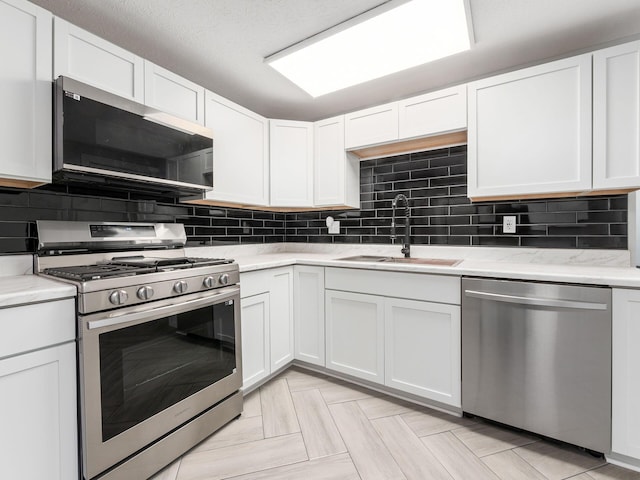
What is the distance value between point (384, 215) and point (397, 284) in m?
0.89

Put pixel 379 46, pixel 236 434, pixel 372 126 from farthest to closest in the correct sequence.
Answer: pixel 372 126
pixel 379 46
pixel 236 434

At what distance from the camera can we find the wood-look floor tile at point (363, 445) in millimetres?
1357

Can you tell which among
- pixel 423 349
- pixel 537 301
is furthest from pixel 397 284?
pixel 537 301

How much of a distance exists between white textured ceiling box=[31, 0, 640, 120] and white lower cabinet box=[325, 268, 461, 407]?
1.45 meters

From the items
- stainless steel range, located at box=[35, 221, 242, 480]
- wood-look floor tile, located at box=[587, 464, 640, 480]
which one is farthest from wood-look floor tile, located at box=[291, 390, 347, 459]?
wood-look floor tile, located at box=[587, 464, 640, 480]

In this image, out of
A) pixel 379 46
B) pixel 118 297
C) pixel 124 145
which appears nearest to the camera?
pixel 118 297

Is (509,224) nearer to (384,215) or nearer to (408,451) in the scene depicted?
(384,215)

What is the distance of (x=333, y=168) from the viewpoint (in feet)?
8.38

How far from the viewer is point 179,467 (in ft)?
4.55

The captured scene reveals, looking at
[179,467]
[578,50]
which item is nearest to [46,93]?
[179,467]

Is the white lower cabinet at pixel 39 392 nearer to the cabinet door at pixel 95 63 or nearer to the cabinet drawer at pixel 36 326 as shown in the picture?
the cabinet drawer at pixel 36 326

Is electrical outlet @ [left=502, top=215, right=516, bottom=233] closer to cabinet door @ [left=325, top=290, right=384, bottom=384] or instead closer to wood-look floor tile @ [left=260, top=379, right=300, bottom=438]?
cabinet door @ [left=325, top=290, right=384, bottom=384]

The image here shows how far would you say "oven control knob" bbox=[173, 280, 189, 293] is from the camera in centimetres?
140

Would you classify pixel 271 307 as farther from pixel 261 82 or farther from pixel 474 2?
pixel 474 2
